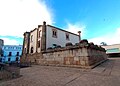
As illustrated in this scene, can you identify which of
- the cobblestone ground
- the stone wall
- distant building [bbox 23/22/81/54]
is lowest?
the cobblestone ground

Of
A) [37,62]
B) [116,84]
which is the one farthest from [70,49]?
[37,62]

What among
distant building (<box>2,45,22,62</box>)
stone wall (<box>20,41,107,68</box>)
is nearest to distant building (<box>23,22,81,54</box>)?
stone wall (<box>20,41,107,68</box>)

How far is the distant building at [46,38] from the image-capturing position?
17.1m

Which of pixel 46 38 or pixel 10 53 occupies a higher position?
pixel 46 38

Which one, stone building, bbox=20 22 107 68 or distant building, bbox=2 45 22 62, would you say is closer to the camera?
stone building, bbox=20 22 107 68

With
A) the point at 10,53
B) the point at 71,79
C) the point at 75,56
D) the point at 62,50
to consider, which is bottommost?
the point at 71,79

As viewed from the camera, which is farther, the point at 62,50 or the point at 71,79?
the point at 62,50

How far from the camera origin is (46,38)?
680 inches

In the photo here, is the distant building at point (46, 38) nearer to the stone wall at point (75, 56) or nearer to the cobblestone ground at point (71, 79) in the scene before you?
the stone wall at point (75, 56)

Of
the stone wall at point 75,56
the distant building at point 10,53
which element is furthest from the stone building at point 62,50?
the distant building at point 10,53

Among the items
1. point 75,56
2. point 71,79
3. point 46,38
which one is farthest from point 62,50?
point 46,38

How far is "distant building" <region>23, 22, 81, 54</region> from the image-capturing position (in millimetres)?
17141

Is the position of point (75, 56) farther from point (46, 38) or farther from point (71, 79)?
point (46, 38)

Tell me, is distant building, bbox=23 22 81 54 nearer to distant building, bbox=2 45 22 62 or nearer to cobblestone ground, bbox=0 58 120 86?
cobblestone ground, bbox=0 58 120 86
